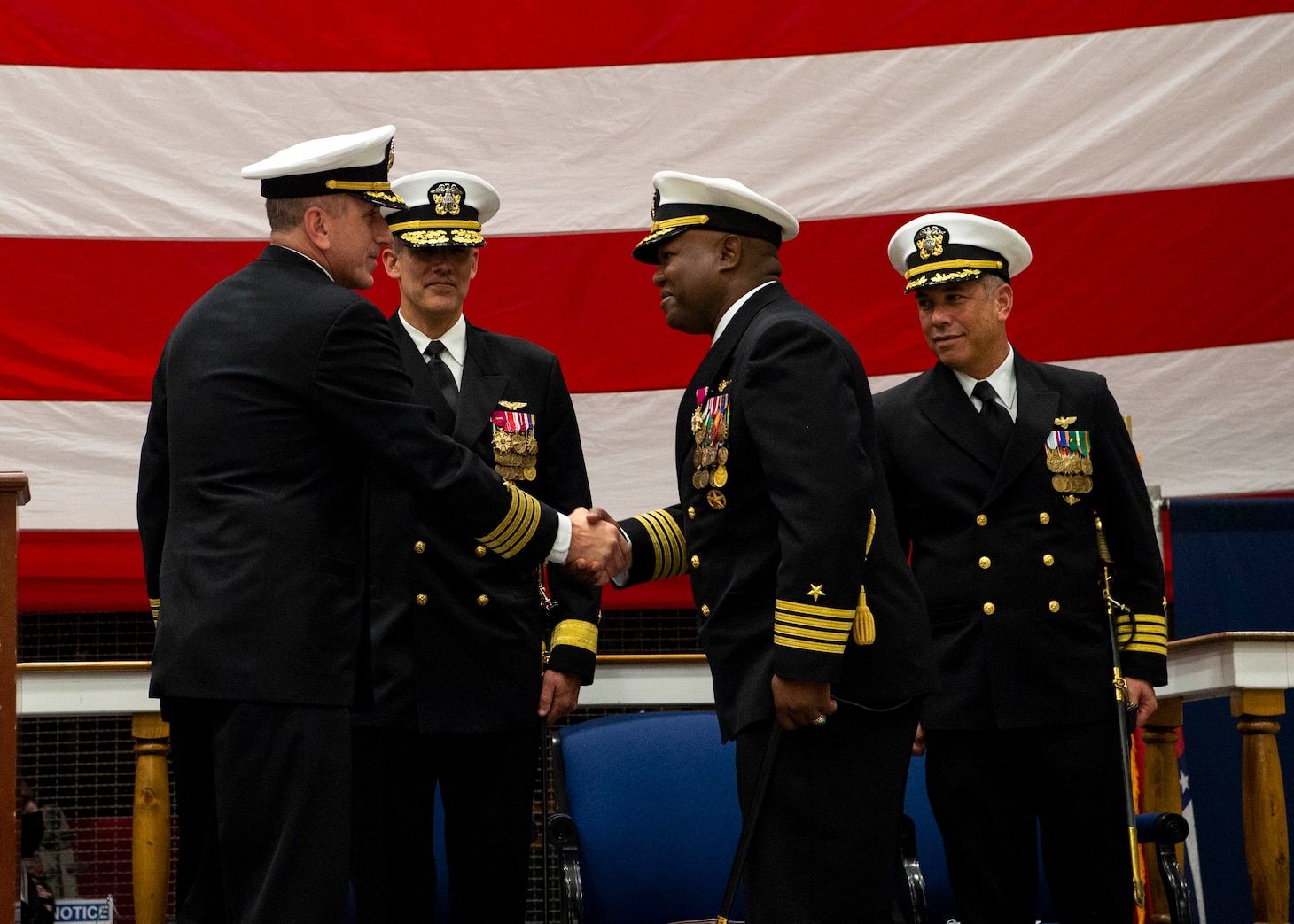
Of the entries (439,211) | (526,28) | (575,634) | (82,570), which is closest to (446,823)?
(575,634)

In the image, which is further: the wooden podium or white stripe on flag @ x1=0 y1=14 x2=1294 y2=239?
white stripe on flag @ x1=0 y1=14 x2=1294 y2=239

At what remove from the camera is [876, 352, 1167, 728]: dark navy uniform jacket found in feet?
8.49

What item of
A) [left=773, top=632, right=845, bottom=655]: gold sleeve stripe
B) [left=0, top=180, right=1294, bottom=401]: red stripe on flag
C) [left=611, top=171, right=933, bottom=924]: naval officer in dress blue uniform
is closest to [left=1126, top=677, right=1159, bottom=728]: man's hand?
[left=611, top=171, right=933, bottom=924]: naval officer in dress blue uniform

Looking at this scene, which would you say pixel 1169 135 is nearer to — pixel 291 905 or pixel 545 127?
pixel 545 127

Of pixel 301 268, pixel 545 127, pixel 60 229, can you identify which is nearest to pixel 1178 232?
pixel 545 127

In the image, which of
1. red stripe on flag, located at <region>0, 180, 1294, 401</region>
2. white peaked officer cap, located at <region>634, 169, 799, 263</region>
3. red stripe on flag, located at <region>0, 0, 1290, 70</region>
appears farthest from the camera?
red stripe on flag, located at <region>0, 0, 1290, 70</region>

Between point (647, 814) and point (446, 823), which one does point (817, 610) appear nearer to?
point (446, 823)

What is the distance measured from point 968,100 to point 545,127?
120 cm

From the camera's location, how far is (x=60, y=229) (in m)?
3.87

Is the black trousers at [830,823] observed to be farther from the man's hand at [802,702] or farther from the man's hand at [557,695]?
the man's hand at [557,695]

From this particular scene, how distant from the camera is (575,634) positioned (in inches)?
104

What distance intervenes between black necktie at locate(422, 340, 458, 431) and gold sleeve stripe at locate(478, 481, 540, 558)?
31 cm

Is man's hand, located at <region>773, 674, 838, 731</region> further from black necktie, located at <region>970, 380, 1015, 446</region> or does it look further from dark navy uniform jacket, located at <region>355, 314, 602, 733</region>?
black necktie, located at <region>970, 380, 1015, 446</region>

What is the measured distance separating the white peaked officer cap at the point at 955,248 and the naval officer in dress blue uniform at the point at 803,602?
0.75 meters
